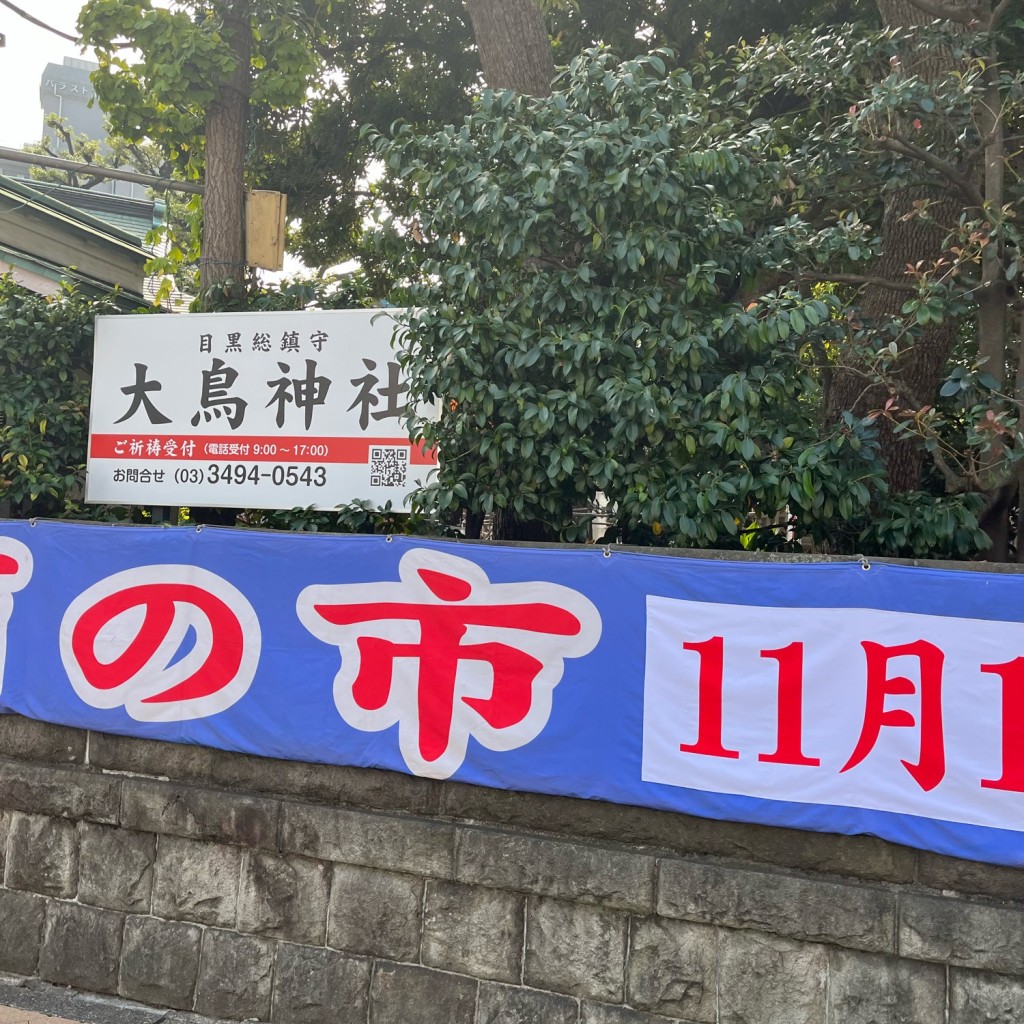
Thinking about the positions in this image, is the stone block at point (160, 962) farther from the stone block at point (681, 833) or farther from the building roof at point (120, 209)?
the building roof at point (120, 209)

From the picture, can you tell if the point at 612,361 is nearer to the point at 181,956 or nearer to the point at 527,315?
the point at 527,315

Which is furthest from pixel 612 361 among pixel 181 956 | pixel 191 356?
pixel 181 956

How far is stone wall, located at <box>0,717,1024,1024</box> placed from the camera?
430cm

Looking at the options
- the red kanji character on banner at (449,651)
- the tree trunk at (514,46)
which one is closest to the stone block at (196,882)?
the red kanji character on banner at (449,651)

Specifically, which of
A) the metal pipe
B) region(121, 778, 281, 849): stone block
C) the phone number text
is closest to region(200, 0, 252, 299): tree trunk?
the metal pipe

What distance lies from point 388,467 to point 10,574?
2.43m

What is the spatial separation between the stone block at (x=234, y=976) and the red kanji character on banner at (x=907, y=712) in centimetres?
318

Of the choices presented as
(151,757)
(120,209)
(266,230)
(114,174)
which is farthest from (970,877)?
(120,209)

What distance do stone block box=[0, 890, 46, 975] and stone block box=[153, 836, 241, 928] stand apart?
82 centimetres

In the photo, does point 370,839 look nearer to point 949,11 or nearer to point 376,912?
point 376,912

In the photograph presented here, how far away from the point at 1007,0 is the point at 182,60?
18.9 ft

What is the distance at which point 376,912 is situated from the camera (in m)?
5.10

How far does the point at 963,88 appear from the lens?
207 inches

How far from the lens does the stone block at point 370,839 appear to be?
5.02 metres
